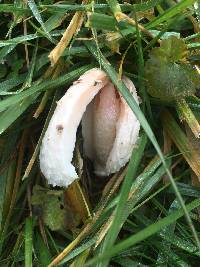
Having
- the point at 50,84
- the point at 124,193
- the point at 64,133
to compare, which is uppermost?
the point at 50,84

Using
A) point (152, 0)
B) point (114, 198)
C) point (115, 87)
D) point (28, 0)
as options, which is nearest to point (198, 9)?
point (152, 0)

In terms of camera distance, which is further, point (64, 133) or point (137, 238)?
point (64, 133)

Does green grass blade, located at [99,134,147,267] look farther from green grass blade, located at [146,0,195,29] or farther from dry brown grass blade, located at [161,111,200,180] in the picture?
green grass blade, located at [146,0,195,29]

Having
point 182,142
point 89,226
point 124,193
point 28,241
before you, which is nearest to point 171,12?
point 182,142

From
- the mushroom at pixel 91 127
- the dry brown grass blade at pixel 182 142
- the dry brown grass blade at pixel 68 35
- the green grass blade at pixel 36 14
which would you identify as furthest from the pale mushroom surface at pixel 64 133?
the dry brown grass blade at pixel 182 142

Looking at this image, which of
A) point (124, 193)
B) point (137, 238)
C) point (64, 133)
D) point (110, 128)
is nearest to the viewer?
point (137, 238)

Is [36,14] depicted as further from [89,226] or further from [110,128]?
[89,226]

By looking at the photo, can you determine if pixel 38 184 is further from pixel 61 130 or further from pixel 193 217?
pixel 193 217
